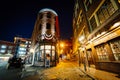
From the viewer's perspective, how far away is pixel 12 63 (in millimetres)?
14172

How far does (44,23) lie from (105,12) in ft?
45.6

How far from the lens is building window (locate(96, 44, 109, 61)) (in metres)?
7.96

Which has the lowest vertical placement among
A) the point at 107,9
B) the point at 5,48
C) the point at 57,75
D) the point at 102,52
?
the point at 57,75

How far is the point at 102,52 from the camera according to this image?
847 centimetres

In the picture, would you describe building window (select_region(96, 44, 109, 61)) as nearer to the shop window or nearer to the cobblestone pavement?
the shop window

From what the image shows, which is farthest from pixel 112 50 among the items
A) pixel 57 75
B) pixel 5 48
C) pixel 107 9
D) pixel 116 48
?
pixel 5 48

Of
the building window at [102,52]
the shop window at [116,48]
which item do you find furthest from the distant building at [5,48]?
the shop window at [116,48]

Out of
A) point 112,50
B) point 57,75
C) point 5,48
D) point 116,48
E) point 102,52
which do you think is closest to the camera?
point 116,48

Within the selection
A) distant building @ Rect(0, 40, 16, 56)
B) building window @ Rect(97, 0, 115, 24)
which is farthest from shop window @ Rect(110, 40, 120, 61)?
distant building @ Rect(0, 40, 16, 56)

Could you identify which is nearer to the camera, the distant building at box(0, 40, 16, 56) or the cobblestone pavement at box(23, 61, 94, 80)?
the cobblestone pavement at box(23, 61, 94, 80)

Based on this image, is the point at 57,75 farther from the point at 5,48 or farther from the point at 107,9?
the point at 5,48

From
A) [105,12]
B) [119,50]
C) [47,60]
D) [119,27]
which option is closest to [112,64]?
[119,50]

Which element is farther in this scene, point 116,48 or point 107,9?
point 107,9

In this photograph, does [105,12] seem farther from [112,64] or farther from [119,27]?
[112,64]
